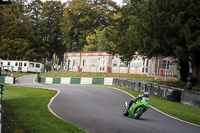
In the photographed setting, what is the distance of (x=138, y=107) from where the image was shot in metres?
13.5

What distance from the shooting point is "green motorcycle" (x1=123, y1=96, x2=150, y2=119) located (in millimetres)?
13180

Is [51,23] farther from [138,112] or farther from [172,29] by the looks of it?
[138,112]

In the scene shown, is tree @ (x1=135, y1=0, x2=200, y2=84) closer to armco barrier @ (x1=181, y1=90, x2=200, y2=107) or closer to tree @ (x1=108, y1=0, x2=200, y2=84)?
tree @ (x1=108, y1=0, x2=200, y2=84)

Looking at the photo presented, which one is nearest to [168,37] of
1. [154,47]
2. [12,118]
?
[154,47]

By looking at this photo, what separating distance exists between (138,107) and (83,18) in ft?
189

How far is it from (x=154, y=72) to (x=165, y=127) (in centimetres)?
2786

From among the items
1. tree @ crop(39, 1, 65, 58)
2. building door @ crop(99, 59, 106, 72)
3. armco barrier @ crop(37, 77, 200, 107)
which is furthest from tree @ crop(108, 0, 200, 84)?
tree @ crop(39, 1, 65, 58)

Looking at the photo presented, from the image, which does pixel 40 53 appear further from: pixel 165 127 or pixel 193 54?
pixel 165 127

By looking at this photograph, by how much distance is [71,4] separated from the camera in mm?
71688

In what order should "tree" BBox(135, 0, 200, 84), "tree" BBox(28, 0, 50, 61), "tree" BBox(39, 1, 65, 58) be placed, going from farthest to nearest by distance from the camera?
"tree" BBox(39, 1, 65, 58)
"tree" BBox(28, 0, 50, 61)
"tree" BBox(135, 0, 200, 84)

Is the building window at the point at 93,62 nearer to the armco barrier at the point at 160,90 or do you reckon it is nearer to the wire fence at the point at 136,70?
the wire fence at the point at 136,70

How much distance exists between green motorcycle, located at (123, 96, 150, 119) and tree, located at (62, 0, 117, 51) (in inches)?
2200

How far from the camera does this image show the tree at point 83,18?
69.8 meters

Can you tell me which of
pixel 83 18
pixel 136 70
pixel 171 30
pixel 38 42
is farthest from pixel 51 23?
pixel 171 30
